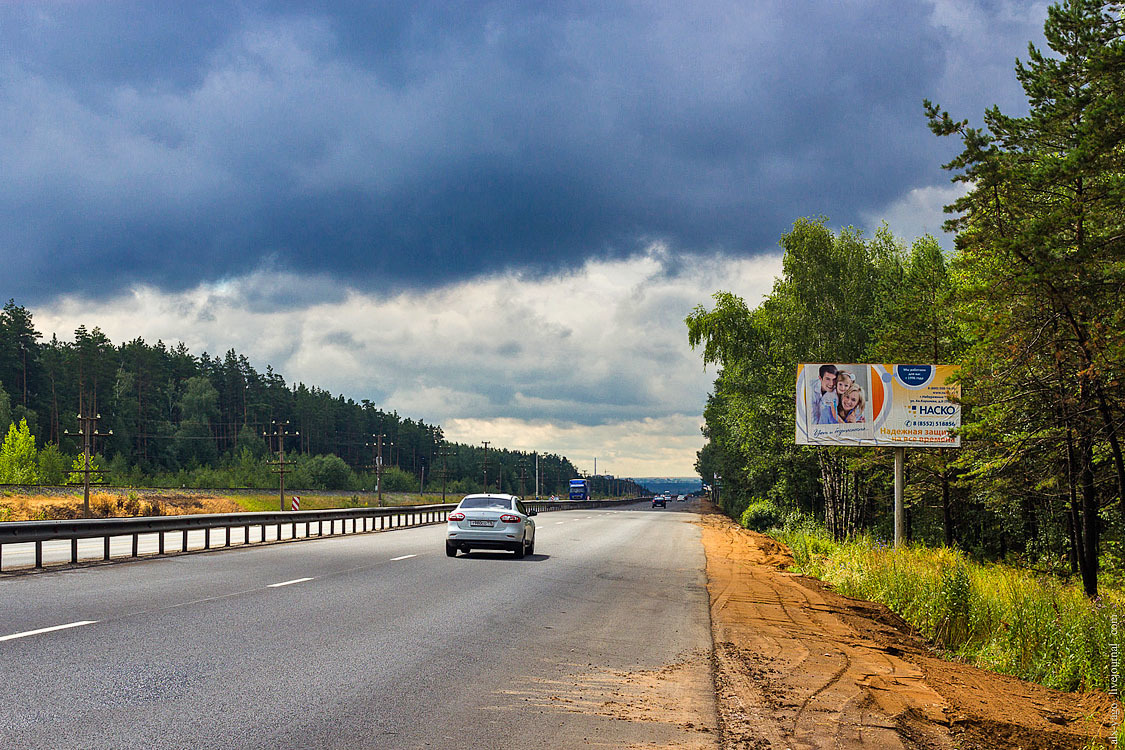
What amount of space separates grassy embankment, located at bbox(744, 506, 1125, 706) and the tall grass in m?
0.01

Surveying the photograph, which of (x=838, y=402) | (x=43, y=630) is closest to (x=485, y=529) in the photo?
(x=43, y=630)

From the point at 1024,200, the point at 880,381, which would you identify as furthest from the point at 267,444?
the point at 1024,200

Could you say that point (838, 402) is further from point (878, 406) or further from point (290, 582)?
point (290, 582)

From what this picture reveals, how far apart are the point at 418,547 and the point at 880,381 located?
51.2ft

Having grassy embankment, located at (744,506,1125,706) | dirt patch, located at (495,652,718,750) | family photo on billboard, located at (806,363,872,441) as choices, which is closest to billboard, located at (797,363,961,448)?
family photo on billboard, located at (806,363,872,441)

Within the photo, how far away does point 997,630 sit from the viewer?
12.5 meters

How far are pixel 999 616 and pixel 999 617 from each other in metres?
0.03

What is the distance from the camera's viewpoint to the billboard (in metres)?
28.1

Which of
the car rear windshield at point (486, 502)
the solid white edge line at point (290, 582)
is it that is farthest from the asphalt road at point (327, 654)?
the car rear windshield at point (486, 502)

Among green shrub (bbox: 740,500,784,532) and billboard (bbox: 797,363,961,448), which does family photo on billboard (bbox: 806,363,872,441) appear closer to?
billboard (bbox: 797,363,961,448)

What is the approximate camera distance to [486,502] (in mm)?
22719

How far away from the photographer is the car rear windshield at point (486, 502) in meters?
22.4

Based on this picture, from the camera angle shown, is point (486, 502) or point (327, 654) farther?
point (486, 502)

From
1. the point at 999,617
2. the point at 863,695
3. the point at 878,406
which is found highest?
the point at 878,406
